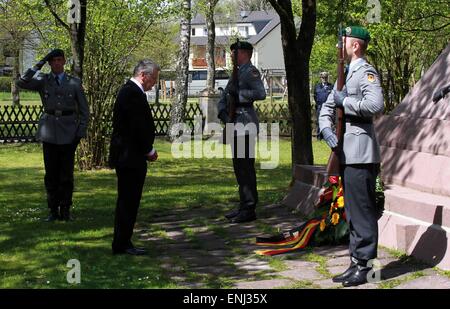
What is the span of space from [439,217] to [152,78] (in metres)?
3.14

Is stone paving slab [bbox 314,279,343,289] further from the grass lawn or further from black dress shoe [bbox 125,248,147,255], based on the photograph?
black dress shoe [bbox 125,248,147,255]

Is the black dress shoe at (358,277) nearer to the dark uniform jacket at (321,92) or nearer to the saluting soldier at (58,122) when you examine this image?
the saluting soldier at (58,122)

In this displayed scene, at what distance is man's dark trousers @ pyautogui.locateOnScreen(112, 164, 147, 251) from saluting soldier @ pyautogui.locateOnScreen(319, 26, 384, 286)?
2280mm

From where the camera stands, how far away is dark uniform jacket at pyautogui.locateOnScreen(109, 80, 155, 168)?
7699 mm

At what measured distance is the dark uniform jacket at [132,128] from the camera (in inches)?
303

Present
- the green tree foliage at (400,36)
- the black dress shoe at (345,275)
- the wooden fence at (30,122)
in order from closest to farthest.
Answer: the black dress shoe at (345,275) < the green tree foliage at (400,36) < the wooden fence at (30,122)

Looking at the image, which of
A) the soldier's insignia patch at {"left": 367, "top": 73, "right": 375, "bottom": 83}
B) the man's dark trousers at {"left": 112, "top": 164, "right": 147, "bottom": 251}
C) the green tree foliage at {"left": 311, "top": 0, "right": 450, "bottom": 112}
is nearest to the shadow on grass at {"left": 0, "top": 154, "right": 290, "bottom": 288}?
the man's dark trousers at {"left": 112, "top": 164, "right": 147, "bottom": 251}

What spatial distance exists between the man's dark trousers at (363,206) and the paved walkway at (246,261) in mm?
301

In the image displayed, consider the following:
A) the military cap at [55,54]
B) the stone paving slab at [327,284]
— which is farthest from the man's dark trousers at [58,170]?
the stone paving slab at [327,284]

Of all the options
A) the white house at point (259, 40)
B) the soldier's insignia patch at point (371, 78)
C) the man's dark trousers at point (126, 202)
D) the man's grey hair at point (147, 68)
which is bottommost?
the man's dark trousers at point (126, 202)

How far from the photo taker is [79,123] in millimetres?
9867

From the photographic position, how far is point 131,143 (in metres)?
7.77
